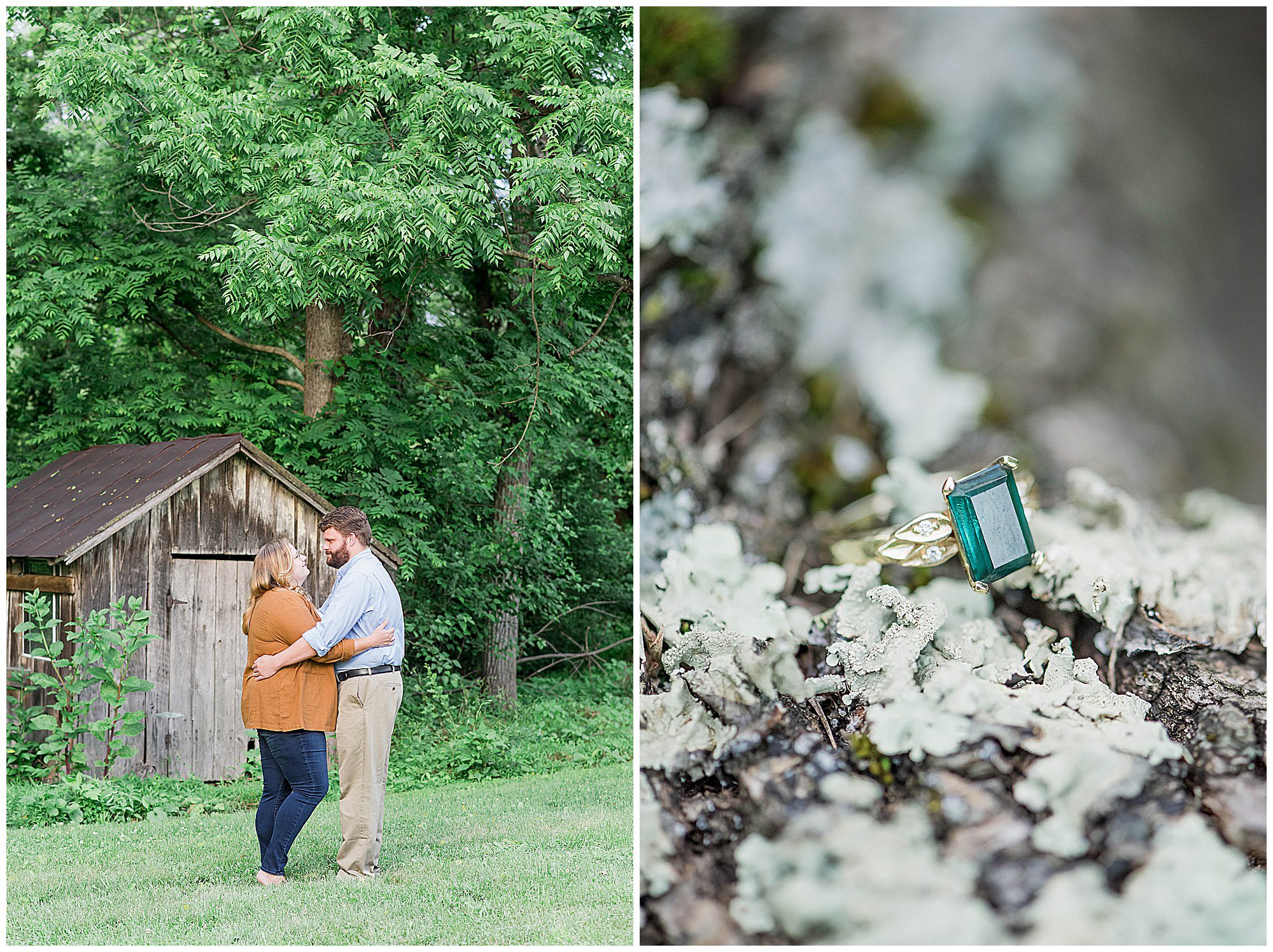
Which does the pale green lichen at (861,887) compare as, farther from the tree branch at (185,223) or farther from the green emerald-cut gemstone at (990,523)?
the tree branch at (185,223)

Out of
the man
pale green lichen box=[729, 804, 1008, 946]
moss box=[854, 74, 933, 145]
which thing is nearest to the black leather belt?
the man

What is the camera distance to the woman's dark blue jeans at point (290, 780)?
137 inches

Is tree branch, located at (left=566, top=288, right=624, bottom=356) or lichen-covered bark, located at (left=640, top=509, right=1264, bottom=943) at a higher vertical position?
tree branch, located at (left=566, top=288, right=624, bottom=356)

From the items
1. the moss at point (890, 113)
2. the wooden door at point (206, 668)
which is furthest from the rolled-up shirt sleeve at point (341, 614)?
the wooden door at point (206, 668)

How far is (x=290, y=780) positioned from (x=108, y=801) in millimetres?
2147

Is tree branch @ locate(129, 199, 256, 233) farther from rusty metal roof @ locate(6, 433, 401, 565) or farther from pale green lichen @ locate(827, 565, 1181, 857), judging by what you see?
Result: pale green lichen @ locate(827, 565, 1181, 857)

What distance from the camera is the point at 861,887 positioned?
2051 millimetres

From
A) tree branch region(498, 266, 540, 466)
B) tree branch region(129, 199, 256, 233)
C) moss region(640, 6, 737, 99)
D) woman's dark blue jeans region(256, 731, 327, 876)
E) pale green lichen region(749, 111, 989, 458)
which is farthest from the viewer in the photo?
tree branch region(129, 199, 256, 233)

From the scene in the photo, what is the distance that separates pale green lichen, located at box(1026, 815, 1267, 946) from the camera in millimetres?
1972

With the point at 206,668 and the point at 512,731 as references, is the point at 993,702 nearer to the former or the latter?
the point at 206,668

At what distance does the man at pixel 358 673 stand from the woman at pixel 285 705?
0.05 m

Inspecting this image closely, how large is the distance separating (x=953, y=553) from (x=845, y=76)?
1153mm

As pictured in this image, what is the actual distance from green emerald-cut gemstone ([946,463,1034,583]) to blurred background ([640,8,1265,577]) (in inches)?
5.3

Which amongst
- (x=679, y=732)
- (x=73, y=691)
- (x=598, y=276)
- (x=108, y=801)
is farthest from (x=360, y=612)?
(x=598, y=276)
